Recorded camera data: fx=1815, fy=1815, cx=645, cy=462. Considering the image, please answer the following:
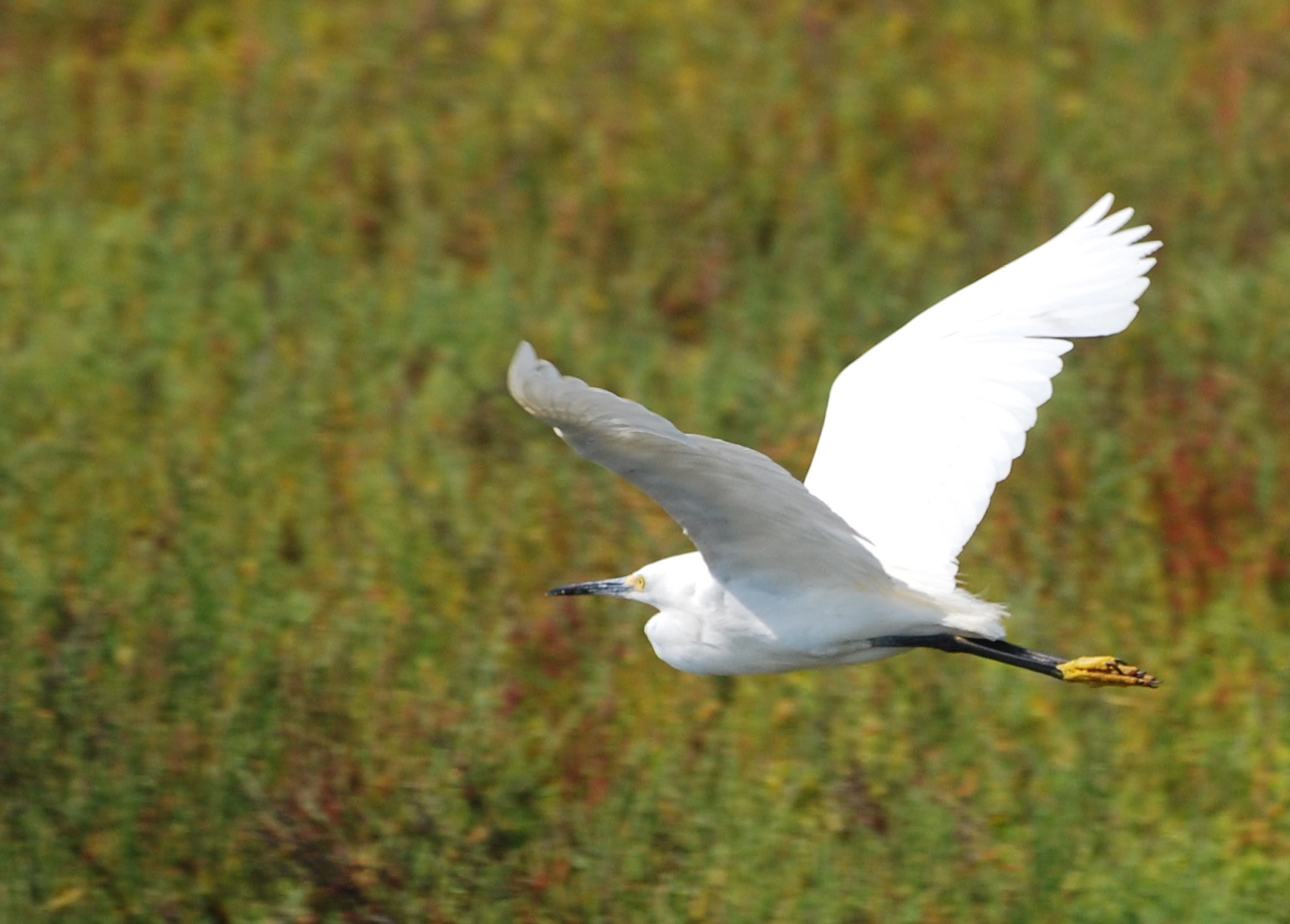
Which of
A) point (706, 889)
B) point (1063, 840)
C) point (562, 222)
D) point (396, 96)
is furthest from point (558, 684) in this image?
point (396, 96)

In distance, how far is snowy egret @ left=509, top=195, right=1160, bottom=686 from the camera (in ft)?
11.3

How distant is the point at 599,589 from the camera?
13.0 feet

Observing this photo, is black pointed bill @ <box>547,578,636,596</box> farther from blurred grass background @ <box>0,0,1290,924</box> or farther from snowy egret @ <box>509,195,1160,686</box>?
blurred grass background @ <box>0,0,1290,924</box>

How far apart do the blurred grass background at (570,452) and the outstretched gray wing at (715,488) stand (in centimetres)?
84

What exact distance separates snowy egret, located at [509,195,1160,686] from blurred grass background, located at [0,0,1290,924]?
2.10 feet

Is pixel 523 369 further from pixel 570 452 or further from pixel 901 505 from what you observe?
pixel 570 452

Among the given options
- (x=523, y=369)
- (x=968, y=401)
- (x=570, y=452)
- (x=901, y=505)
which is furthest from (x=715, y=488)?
(x=570, y=452)

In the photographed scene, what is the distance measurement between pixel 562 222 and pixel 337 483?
1963 mm

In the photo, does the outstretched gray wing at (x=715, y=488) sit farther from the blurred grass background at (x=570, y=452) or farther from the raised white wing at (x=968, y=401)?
the blurred grass background at (x=570, y=452)

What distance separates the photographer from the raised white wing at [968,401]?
3.76 m

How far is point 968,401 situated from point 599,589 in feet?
2.93

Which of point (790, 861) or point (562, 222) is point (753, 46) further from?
point (790, 861)

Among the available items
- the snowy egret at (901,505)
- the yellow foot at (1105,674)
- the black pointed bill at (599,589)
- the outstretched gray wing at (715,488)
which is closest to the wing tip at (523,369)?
the outstretched gray wing at (715,488)

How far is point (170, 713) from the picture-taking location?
4398 mm
